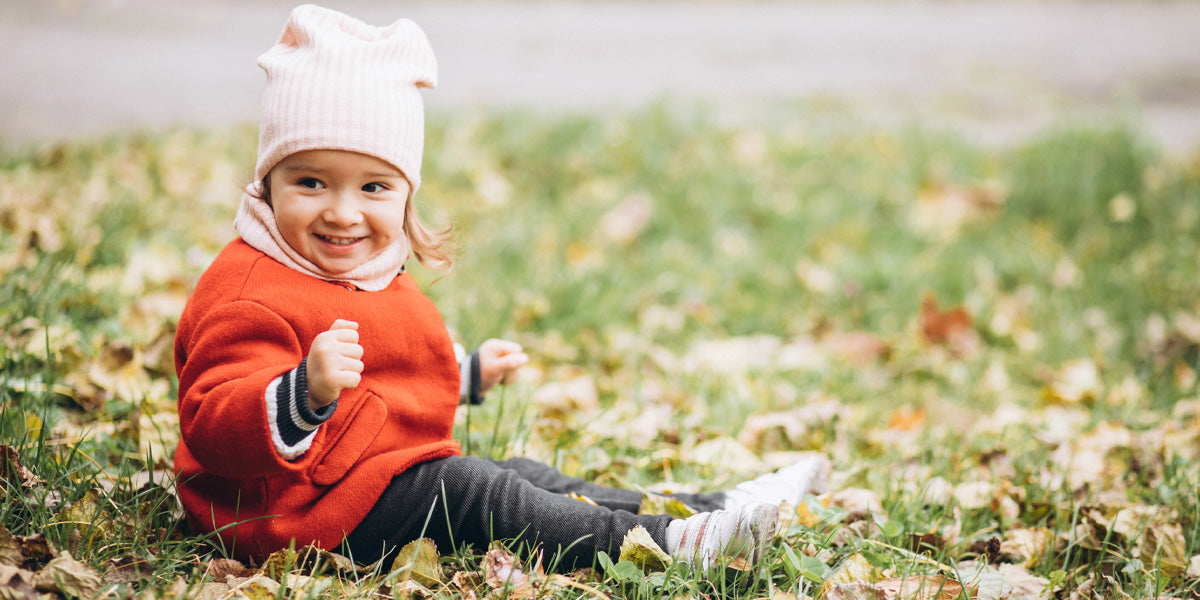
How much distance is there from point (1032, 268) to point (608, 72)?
3656mm

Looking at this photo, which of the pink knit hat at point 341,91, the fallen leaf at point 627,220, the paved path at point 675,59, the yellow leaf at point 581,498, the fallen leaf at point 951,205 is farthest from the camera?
the paved path at point 675,59

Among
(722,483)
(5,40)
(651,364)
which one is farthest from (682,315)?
(5,40)

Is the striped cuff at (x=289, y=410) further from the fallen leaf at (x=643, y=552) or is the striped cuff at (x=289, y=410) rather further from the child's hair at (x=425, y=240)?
the fallen leaf at (x=643, y=552)

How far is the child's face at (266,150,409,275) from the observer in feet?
5.42

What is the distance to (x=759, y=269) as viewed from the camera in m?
3.99

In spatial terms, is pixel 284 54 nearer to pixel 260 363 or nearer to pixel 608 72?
pixel 260 363

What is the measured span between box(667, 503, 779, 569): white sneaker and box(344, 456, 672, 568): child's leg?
46mm

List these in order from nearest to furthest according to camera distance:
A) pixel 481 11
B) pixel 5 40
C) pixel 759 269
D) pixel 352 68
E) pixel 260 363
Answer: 1. pixel 260 363
2. pixel 352 68
3. pixel 759 269
4. pixel 5 40
5. pixel 481 11

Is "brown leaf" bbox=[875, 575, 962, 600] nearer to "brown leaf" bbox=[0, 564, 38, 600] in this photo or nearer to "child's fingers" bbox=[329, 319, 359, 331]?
"child's fingers" bbox=[329, 319, 359, 331]

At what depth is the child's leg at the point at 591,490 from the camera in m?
2.00

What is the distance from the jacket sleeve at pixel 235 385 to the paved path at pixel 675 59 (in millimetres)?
3586

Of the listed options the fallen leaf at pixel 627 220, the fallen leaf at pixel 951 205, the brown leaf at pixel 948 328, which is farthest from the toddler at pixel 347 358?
the fallen leaf at pixel 951 205

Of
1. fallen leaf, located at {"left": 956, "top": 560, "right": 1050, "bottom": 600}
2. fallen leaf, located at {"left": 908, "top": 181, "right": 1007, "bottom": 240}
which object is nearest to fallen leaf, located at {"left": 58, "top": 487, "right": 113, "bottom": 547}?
fallen leaf, located at {"left": 956, "top": 560, "right": 1050, "bottom": 600}

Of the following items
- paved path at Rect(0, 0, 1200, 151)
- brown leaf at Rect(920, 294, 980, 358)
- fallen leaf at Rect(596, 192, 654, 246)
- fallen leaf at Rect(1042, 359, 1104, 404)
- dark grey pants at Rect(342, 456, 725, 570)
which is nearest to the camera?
dark grey pants at Rect(342, 456, 725, 570)
